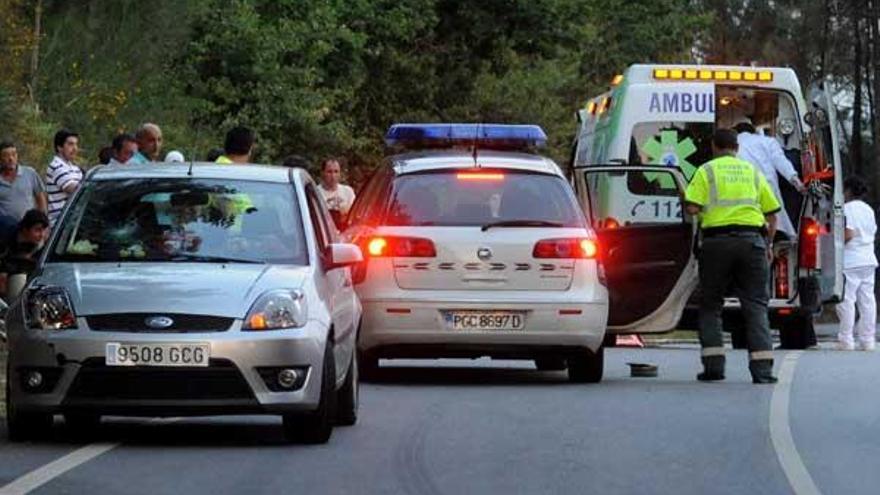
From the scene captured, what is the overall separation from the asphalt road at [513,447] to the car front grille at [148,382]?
31cm

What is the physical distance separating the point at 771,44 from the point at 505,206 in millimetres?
48129

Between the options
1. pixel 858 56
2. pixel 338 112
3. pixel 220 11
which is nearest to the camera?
pixel 220 11

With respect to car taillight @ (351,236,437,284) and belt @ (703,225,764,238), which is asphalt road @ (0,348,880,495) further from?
belt @ (703,225,764,238)

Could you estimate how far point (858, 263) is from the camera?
2384 cm

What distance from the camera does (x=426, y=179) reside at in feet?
52.7

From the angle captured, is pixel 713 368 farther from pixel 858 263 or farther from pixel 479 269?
pixel 858 263

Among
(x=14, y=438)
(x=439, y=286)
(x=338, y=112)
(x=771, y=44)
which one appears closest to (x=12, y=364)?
(x=14, y=438)

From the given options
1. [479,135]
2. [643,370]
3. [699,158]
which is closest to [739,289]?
[643,370]

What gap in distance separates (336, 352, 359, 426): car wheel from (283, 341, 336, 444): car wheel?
35.1 inches

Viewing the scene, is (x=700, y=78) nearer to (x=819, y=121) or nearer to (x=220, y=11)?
(x=819, y=121)

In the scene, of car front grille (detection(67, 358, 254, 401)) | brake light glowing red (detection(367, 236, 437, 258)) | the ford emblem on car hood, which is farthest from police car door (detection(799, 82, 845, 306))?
the ford emblem on car hood

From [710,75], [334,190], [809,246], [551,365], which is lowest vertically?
[551,365]

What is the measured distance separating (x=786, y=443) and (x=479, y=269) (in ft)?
12.8

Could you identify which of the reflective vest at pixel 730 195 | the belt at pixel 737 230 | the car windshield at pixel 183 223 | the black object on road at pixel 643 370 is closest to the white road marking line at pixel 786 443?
the black object on road at pixel 643 370
